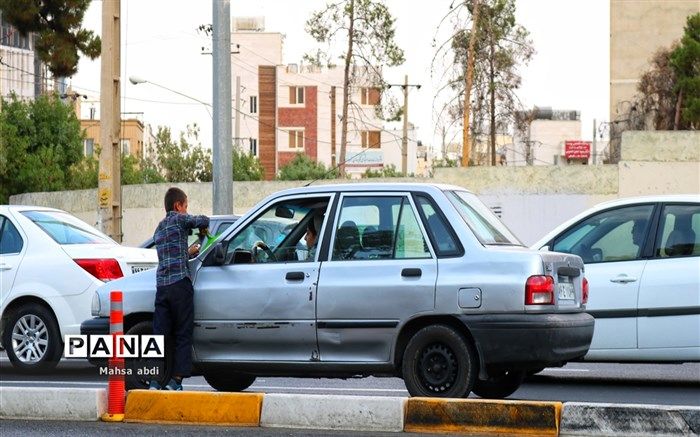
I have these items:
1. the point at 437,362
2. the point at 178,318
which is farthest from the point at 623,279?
the point at 178,318

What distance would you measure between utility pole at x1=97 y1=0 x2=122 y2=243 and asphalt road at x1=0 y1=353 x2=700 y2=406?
12.6 m

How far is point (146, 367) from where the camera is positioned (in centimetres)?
1112

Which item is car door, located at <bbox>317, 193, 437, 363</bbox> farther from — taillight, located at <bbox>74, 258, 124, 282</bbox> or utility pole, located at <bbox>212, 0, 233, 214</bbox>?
utility pole, located at <bbox>212, 0, 233, 214</bbox>

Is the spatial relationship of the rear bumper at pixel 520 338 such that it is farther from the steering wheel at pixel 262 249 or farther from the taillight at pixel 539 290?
the steering wheel at pixel 262 249

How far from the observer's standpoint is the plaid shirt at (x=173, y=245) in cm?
1073

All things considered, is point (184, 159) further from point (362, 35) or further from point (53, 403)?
point (53, 403)

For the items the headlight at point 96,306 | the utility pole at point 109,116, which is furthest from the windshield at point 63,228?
the utility pole at point 109,116

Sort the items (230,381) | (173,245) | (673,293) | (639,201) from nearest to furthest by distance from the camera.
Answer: (173,245), (230,381), (673,293), (639,201)

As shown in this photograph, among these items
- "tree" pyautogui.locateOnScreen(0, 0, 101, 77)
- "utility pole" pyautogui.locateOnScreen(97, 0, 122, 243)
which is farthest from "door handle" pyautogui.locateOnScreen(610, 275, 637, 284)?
"tree" pyautogui.locateOnScreen(0, 0, 101, 77)

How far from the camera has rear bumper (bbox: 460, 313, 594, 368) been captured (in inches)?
382

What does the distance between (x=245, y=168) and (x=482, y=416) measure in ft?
208

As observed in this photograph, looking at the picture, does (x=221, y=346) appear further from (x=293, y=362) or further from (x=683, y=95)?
(x=683, y=95)

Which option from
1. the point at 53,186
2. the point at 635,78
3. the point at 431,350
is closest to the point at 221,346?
the point at 431,350

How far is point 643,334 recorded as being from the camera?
40.6 feet
